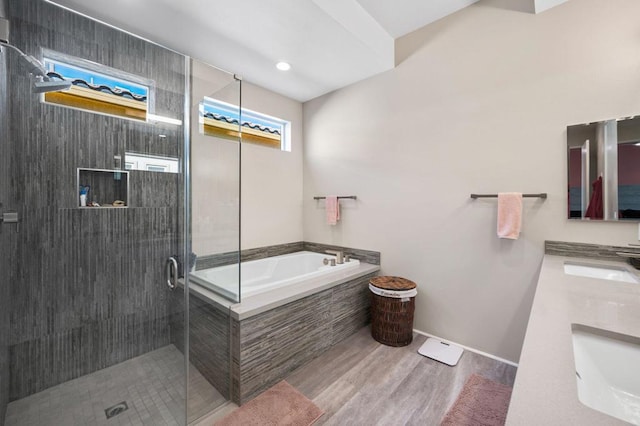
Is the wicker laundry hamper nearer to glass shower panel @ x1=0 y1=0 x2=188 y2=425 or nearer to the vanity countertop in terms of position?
the vanity countertop

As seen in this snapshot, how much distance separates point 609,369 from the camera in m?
0.77

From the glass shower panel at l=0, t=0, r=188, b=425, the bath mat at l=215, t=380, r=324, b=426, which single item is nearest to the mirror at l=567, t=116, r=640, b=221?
the bath mat at l=215, t=380, r=324, b=426

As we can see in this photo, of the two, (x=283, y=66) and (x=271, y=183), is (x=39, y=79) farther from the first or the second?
(x=271, y=183)

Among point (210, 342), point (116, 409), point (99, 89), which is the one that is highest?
point (99, 89)

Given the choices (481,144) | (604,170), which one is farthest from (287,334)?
(604,170)

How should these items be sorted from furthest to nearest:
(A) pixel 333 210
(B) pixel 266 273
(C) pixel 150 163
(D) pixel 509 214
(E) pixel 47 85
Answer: (A) pixel 333 210 < (B) pixel 266 273 < (C) pixel 150 163 < (D) pixel 509 214 < (E) pixel 47 85

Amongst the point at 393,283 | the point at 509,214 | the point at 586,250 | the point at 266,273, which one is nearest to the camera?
the point at 586,250

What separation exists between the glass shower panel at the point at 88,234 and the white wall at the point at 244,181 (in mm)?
317

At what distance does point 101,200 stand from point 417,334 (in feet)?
9.96

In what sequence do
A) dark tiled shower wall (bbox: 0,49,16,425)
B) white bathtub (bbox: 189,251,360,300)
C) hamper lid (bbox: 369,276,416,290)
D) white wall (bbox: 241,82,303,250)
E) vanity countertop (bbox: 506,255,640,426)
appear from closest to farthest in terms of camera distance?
vanity countertop (bbox: 506,255,640,426) < dark tiled shower wall (bbox: 0,49,16,425) < white bathtub (bbox: 189,251,360,300) < hamper lid (bbox: 369,276,416,290) < white wall (bbox: 241,82,303,250)

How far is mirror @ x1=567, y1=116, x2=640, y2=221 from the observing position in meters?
1.72

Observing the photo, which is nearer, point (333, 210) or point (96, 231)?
point (96, 231)

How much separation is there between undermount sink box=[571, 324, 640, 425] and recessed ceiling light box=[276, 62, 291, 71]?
2.89 meters

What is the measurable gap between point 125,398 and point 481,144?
3.31 meters
